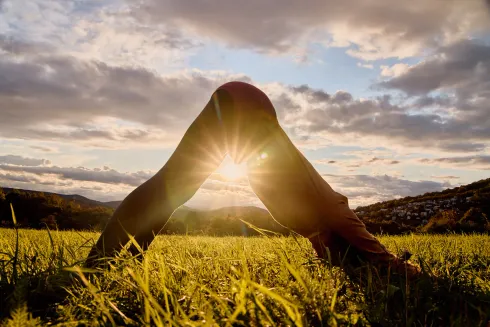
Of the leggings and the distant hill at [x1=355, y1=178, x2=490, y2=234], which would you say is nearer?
the leggings

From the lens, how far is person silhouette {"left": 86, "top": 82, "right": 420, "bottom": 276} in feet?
7.77

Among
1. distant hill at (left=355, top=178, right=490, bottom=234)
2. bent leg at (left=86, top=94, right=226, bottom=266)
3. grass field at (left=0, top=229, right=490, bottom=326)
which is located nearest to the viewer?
grass field at (left=0, top=229, right=490, bottom=326)

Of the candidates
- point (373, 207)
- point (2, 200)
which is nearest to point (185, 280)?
point (2, 200)

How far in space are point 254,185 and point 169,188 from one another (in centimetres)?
54

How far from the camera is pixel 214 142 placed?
264 centimetres

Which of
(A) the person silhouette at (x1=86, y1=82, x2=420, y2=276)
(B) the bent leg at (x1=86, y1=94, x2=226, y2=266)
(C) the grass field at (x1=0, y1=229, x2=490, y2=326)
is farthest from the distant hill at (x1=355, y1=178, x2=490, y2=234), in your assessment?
(C) the grass field at (x1=0, y1=229, x2=490, y2=326)

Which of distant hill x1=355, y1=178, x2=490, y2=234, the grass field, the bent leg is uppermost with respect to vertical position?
the bent leg

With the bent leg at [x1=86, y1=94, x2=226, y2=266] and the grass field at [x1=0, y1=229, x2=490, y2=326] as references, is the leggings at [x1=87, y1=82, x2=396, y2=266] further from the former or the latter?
the grass field at [x1=0, y1=229, x2=490, y2=326]

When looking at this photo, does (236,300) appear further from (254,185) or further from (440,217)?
(440,217)

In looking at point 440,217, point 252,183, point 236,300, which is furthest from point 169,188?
point 440,217

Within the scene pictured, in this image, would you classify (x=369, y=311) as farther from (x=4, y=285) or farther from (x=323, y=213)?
(x=4, y=285)

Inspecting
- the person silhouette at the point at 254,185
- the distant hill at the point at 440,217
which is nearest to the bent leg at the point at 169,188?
the person silhouette at the point at 254,185

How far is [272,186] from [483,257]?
7.34 ft

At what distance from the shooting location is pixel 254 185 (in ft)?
8.50
